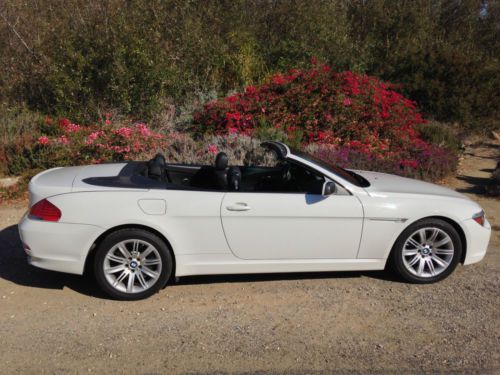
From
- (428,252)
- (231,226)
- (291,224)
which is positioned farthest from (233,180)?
(428,252)

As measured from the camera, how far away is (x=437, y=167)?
924 centimetres

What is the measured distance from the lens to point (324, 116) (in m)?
9.92

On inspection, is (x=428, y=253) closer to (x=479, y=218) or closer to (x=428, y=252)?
(x=428, y=252)

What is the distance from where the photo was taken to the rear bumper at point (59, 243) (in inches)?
171

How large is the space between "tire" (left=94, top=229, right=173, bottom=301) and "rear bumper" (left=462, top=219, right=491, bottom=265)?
286 cm

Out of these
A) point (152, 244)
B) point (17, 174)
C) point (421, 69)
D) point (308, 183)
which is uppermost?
point (421, 69)

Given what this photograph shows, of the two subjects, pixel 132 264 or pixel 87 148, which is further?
pixel 87 148

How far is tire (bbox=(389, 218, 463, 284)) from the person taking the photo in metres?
4.89

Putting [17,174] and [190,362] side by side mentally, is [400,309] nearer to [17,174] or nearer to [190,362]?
[190,362]

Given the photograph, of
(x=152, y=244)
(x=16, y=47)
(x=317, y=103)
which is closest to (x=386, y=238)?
(x=152, y=244)

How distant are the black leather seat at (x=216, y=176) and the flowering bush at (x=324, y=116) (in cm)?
441

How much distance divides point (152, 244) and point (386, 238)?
85.3 inches

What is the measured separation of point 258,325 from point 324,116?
21.1 ft

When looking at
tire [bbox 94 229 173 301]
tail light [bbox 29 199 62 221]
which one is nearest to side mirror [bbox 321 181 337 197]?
tire [bbox 94 229 173 301]
